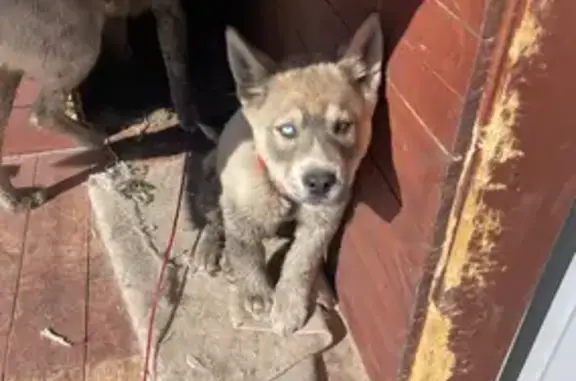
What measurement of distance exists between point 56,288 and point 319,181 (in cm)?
85

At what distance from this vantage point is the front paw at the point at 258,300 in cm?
183

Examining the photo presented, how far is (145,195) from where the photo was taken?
219cm

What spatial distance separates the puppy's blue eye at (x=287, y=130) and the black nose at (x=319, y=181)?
0.10 m

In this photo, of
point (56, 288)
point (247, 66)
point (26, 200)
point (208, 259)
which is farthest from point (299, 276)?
point (26, 200)

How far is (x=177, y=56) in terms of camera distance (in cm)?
234

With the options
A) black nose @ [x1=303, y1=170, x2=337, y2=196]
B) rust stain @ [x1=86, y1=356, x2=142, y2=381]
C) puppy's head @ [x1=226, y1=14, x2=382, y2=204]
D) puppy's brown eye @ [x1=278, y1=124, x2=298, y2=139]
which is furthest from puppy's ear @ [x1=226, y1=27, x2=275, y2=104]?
Result: rust stain @ [x1=86, y1=356, x2=142, y2=381]

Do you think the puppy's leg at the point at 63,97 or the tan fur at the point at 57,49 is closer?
the tan fur at the point at 57,49

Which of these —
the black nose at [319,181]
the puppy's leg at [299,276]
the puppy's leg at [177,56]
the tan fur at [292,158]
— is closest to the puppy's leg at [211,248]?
the tan fur at [292,158]

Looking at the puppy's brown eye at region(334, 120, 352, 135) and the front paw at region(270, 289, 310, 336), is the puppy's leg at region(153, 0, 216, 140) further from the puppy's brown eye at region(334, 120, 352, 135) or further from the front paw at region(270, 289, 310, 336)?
the puppy's brown eye at region(334, 120, 352, 135)

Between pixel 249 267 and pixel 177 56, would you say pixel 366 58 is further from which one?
pixel 177 56

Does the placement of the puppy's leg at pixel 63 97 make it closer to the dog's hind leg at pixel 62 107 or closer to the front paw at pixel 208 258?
the dog's hind leg at pixel 62 107

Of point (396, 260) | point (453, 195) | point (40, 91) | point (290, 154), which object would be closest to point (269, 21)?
point (40, 91)

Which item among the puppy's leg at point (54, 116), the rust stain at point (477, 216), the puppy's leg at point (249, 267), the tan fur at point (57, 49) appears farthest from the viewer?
the puppy's leg at point (54, 116)

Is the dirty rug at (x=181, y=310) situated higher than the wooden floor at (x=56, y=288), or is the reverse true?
the dirty rug at (x=181, y=310)
